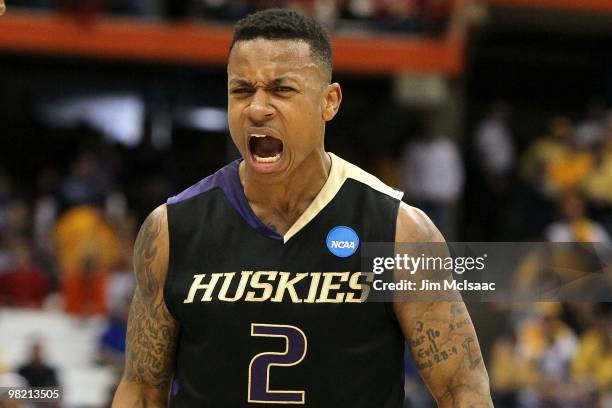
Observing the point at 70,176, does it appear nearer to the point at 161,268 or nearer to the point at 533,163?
the point at 533,163

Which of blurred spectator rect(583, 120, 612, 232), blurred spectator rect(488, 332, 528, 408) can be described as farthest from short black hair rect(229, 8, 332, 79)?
blurred spectator rect(583, 120, 612, 232)

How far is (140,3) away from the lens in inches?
608

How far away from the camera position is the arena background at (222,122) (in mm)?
12734

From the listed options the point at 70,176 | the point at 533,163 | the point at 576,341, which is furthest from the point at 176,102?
the point at 576,341

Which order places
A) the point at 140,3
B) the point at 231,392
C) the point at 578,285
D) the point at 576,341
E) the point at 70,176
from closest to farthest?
the point at 231,392
the point at 578,285
the point at 576,341
the point at 70,176
the point at 140,3

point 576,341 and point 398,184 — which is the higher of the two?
point 398,184

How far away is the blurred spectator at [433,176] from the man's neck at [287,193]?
1107 centimetres

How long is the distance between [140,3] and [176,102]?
1.74m

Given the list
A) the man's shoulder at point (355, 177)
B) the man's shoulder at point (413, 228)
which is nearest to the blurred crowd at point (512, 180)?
the man's shoulder at point (355, 177)

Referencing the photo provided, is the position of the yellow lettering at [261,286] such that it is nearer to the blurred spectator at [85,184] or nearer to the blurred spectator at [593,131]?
the blurred spectator at [85,184]

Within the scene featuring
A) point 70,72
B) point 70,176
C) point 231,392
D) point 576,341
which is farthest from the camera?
point 70,72

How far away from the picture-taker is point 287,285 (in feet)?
12.1

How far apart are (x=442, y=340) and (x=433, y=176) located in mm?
11333

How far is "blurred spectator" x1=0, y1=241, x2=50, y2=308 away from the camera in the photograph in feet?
40.9
